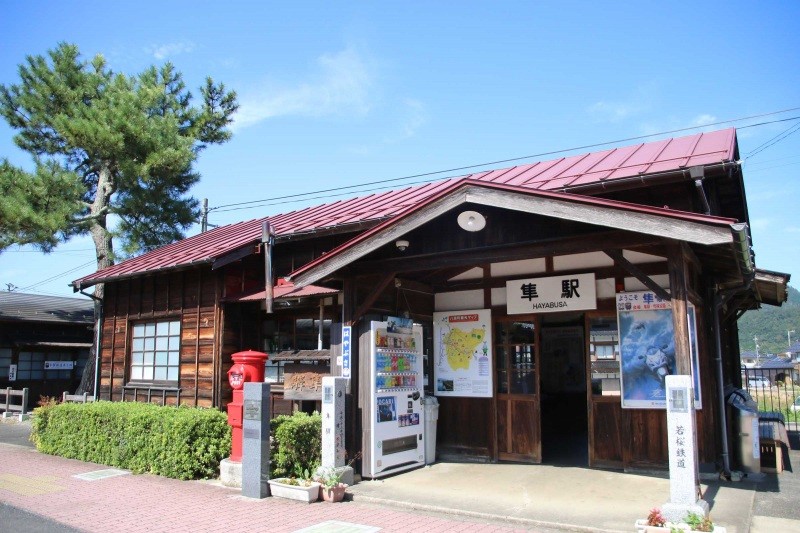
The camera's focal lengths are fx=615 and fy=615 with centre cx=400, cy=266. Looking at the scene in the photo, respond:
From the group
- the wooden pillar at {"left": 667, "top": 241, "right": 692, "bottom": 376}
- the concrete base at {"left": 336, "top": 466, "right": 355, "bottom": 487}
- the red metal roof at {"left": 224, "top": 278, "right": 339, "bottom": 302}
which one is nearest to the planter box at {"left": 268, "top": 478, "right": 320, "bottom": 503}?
the concrete base at {"left": 336, "top": 466, "right": 355, "bottom": 487}

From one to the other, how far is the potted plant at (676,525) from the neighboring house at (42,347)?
2057 cm

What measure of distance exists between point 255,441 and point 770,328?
115m

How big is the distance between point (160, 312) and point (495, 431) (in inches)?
305

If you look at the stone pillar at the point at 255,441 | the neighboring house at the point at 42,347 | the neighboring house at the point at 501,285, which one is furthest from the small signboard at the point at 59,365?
the stone pillar at the point at 255,441

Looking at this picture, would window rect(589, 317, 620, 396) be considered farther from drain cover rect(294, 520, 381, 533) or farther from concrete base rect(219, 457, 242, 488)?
concrete base rect(219, 457, 242, 488)

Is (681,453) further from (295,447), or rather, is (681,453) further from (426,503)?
(295,447)

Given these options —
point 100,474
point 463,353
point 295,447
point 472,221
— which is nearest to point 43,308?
point 100,474

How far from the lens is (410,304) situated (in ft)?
32.6

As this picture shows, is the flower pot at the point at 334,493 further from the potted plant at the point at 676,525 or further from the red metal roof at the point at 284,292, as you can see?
the potted plant at the point at 676,525

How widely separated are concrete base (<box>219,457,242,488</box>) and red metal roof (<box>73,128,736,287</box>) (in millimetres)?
4060

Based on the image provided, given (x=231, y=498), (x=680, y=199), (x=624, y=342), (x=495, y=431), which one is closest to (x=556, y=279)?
(x=624, y=342)

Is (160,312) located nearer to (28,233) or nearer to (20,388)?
(28,233)

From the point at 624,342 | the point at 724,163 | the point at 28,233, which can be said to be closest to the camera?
the point at 724,163

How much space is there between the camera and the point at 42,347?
21.1m
